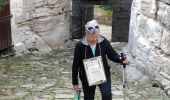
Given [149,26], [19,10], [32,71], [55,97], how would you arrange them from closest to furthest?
[55,97]
[149,26]
[32,71]
[19,10]

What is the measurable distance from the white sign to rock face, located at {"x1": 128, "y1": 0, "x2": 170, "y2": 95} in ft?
9.24

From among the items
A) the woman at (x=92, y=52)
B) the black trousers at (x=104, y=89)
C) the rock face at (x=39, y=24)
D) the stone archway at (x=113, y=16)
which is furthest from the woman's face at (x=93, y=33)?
the stone archway at (x=113, y=16)

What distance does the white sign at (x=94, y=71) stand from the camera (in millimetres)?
5074

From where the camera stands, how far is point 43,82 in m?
8.37

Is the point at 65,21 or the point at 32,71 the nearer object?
the point at 32,71

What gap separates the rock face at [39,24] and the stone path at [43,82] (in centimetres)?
58

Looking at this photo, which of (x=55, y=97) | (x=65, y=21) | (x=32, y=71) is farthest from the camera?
(x=65, y=21)

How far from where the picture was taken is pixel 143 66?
888cm

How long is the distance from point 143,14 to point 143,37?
512 mm

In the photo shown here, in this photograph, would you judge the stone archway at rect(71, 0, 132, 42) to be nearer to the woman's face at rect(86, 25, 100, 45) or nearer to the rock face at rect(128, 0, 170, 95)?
the rock face at rect(128, 0, 170, 95)

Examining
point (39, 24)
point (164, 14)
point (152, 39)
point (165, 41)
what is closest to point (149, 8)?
point (152, 39)

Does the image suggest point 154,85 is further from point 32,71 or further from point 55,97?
point 32,71

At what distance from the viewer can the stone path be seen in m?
7.29

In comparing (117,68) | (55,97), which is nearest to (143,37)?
(117,68)
